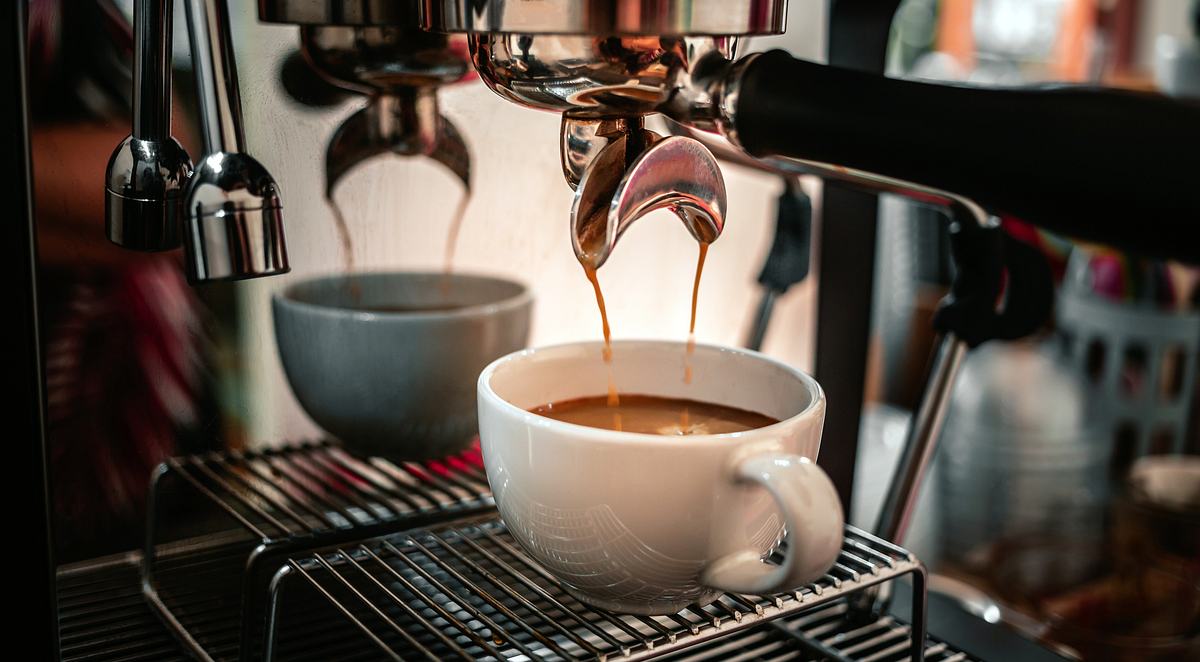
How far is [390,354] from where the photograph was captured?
1.23 ft

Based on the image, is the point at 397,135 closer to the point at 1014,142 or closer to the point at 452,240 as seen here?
the point at 452,240

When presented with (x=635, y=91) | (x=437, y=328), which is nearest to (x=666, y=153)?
(x=635, y=91)

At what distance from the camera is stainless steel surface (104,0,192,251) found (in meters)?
0.29

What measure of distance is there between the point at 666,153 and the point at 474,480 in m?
0.17

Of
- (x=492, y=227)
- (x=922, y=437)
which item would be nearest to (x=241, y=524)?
(x=492, y=227)

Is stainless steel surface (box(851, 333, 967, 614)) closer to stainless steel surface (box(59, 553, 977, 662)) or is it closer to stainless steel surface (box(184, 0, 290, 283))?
stainless steel surface (box(59, 553, 977, 662))

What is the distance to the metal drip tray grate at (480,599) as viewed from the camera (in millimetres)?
313

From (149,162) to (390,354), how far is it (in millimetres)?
103

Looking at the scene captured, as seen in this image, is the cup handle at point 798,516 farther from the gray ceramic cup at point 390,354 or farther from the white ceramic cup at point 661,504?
the gray ceramic cup at point 390,354

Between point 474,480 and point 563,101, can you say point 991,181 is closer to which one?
point 563,101

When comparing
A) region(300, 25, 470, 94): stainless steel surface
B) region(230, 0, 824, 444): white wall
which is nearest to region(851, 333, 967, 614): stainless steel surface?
region(230, 0, 824, 444): white wall

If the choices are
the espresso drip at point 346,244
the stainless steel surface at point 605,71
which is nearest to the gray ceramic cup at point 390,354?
the espresso drip at point 346,244

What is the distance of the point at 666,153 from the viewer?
0.28 m

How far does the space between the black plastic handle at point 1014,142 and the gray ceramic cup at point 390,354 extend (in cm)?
13
